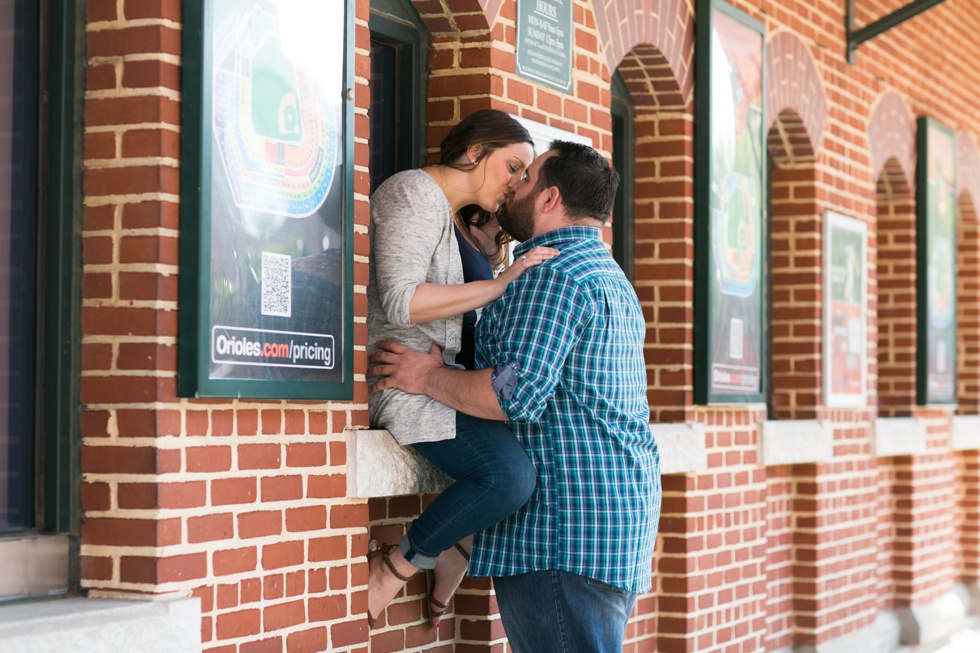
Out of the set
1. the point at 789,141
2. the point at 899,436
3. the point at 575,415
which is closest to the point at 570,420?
the point at 575,415

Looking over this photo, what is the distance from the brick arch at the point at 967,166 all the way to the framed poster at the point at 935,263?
0.25 meters

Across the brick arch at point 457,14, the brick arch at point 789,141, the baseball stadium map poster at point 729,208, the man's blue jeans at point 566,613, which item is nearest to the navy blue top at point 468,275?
the man's blue jeans at point 566,613

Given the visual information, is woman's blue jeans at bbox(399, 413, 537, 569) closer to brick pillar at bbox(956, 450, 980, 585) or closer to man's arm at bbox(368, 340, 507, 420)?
man's arm at bbox(368, 340, 507, 420)

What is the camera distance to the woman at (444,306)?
4266 mm

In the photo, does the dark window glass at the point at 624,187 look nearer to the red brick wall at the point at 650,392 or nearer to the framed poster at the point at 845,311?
the red brick wall at the point at 650,392

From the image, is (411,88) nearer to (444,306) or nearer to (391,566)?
(444,306)

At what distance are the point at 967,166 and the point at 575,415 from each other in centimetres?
814

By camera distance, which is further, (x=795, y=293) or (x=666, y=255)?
(x=795, y=293)

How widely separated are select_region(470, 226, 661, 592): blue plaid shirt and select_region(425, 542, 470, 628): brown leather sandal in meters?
0.59

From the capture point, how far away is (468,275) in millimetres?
4715

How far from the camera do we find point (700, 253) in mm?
6852

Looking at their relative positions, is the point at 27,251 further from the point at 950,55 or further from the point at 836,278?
the point at 950,55

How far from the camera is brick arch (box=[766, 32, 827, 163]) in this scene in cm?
777

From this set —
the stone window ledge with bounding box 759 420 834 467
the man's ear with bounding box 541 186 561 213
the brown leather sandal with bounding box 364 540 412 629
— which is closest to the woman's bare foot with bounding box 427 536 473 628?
the brown leather sandal with bounding box 364 540 412 629
